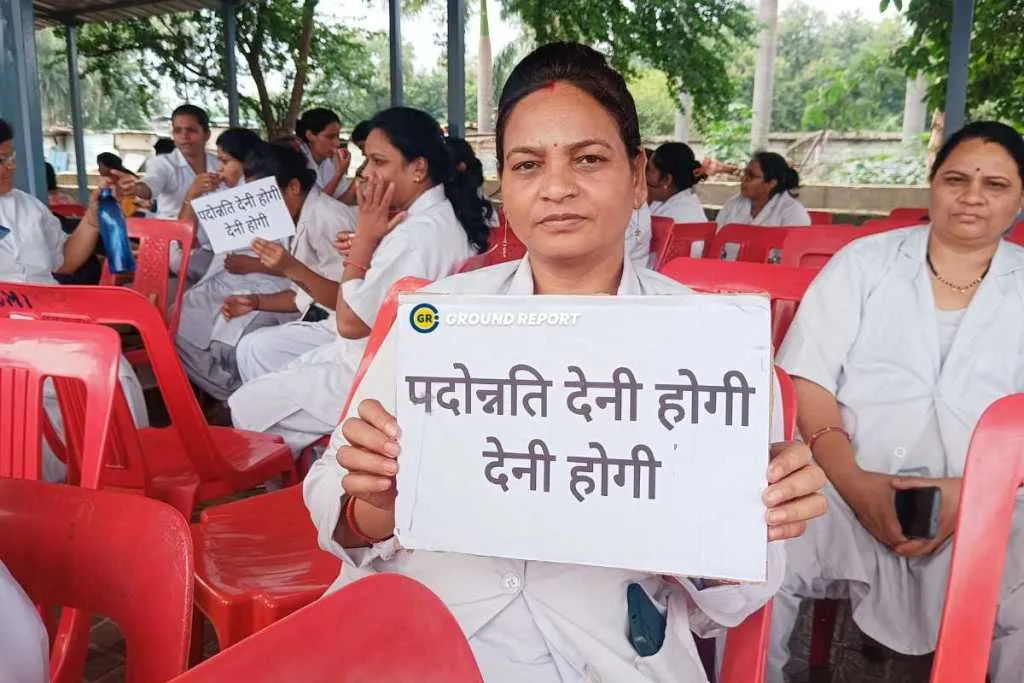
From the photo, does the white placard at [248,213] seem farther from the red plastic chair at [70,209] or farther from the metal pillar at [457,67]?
the metal pillar at [457,67]

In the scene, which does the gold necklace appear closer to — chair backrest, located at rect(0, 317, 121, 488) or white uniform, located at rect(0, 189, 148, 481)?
chair backrest, located at rect(0, 317, 121, 488)

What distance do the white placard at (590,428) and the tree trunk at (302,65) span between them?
35.0ft

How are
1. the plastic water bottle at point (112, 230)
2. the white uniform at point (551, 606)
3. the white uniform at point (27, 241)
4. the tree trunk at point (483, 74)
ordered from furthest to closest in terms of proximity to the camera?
the tree trunk at point (483, 74)
the plastic water bottle at point (112, 230)
the white uniform at point (27, 241)
the white uniform at point (551, 606)

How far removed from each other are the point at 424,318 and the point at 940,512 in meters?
1.42

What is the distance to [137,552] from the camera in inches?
40.0

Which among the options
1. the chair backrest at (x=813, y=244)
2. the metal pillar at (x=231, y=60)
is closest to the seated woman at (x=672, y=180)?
the chair backrest at (x=813, y=244)

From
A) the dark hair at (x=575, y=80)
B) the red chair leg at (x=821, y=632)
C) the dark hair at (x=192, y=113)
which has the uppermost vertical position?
the dark hair at (x=192, y=113)

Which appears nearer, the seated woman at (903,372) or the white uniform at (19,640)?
the white uniform at (19,640)

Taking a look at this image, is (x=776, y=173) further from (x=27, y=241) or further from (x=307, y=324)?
(x=27, y=241)

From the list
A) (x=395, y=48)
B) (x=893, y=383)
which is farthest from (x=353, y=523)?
(x=395, y=48)

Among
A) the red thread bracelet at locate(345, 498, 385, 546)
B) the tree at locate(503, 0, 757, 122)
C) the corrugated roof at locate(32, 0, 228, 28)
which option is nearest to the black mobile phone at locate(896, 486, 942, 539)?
the red thread bracelet at locate(345, 498, 385, 546)

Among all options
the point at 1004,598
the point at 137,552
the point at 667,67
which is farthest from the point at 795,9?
the point at 137,552

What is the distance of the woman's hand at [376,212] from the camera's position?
2801 mm

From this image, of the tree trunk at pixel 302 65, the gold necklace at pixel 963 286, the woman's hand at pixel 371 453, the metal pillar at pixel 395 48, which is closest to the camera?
the woman's hand at pixel 371 453
